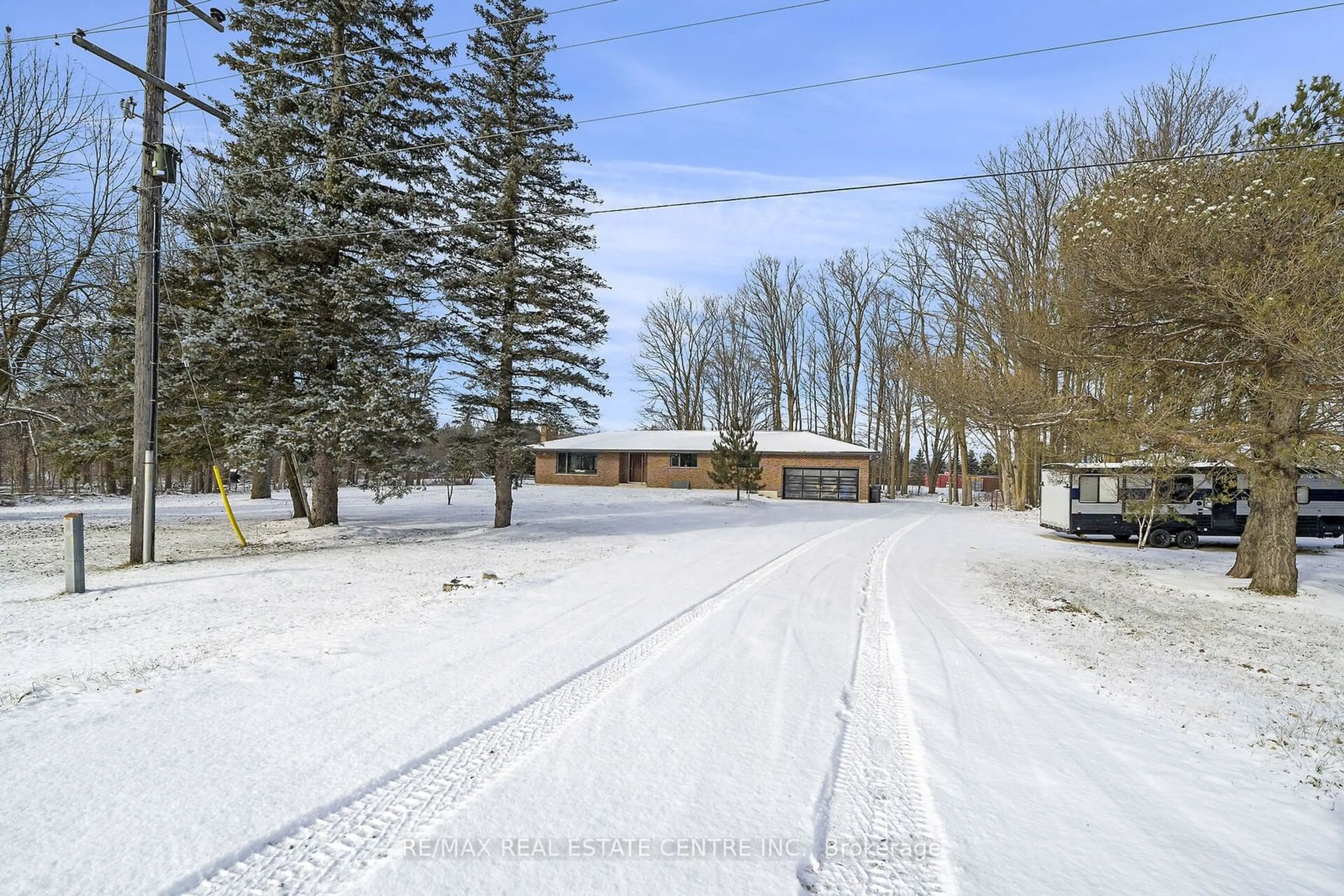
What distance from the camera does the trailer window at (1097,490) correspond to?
770 inches

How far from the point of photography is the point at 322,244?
47.1 feet

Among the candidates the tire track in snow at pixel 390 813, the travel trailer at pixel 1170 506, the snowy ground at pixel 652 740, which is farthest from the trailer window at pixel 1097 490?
the tire track in snow at pixel 390 813

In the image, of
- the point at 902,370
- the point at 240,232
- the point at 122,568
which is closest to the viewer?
the point at 122,568

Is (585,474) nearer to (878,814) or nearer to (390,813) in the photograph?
(390,813)

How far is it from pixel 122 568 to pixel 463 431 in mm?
10460

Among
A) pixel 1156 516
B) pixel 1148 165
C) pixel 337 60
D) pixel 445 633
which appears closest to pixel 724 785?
pixel 445 633

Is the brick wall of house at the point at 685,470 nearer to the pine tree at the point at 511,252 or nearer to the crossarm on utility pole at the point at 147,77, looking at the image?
the pine tree at the point at 511,252

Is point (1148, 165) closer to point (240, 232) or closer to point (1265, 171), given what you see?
point (1265, 171)

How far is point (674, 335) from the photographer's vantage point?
53.8 meters

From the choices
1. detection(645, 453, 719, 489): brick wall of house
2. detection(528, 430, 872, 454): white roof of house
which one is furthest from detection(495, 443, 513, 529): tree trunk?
detection(645, 453, 719, 489): brick wall of house

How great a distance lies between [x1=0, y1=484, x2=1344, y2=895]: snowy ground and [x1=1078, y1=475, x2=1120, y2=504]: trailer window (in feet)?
36.1

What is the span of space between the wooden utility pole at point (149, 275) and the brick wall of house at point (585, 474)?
30236 millimetres

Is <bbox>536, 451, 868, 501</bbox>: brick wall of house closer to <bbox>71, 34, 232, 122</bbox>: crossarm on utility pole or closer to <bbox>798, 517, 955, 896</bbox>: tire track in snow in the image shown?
<bbox>71, 34, 232, 122</bbox>: crossarm on utility pole

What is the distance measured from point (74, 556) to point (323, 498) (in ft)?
26.1
